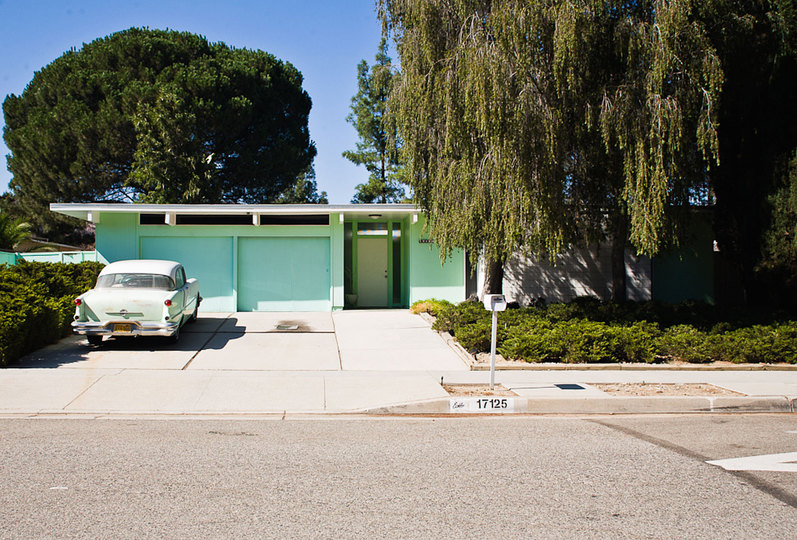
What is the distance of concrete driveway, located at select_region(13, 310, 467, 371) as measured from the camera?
10461 mm

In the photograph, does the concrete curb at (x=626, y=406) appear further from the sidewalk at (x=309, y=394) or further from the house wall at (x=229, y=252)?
the house wall at (x=229, y=252)

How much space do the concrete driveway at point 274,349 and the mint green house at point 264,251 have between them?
203 centimetres

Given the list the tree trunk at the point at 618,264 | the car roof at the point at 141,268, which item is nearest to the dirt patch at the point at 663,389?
the tree trunk at the point at 618,264

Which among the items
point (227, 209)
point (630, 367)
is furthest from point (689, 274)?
point (227, 209)

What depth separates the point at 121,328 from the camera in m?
11.0

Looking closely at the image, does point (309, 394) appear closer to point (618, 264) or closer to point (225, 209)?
point (618, 264)

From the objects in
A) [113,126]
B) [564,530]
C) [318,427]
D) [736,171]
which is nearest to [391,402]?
[318,427]

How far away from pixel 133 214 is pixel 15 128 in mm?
20806

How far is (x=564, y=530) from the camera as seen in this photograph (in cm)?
395

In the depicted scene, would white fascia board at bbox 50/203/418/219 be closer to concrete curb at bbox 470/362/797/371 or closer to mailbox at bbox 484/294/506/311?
concrete curb at bbox 470/362/797/371

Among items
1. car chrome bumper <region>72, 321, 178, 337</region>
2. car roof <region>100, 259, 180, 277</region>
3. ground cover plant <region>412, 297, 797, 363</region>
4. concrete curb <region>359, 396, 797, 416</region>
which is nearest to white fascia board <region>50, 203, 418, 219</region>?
car roof <region>100, 259, 180, 277</region>

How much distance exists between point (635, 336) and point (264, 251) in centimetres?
1063

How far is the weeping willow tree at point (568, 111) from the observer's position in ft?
35.0

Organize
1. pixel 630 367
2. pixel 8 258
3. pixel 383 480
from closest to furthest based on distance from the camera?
pixel 383 480 < pixel 630 367 < pixel 8 258
